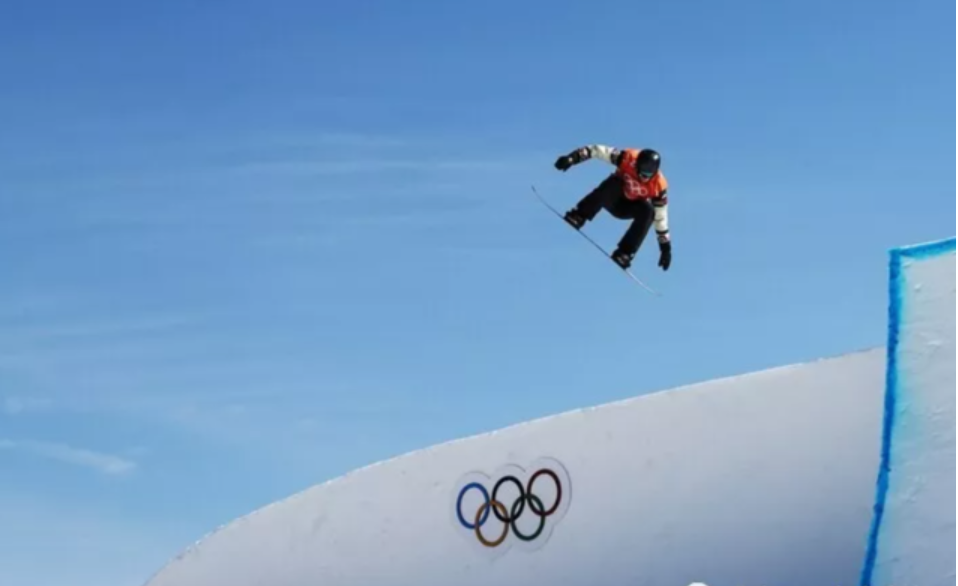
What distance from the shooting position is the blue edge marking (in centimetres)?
1166

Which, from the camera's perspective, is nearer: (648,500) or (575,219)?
(648,500)

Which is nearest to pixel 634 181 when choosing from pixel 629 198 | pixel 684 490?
pixel 629 198

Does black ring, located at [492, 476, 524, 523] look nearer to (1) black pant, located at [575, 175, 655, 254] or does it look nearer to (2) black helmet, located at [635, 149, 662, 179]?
(1) black pant, located at [575, 175, 655, 254]

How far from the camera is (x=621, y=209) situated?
53.9 ft

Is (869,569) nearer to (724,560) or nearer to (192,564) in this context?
(724,560)

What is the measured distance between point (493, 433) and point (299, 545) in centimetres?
334

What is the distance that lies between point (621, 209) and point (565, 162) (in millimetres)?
1244

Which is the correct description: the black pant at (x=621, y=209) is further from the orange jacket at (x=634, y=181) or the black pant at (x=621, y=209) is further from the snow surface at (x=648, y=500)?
the snow surface at (x=648, y=500)

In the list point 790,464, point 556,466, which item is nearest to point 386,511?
point 556,466

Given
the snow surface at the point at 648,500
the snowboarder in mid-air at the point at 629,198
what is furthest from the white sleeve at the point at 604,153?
the snow surface at the point at 648,500

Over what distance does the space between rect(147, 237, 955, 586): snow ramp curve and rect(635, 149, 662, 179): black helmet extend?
244 centimetres

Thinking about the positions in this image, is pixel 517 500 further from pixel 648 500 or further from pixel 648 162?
pixel 648 162

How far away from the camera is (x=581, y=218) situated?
16.6m

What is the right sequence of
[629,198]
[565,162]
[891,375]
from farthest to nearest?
[629,198] < [565,162] < [891,375]
